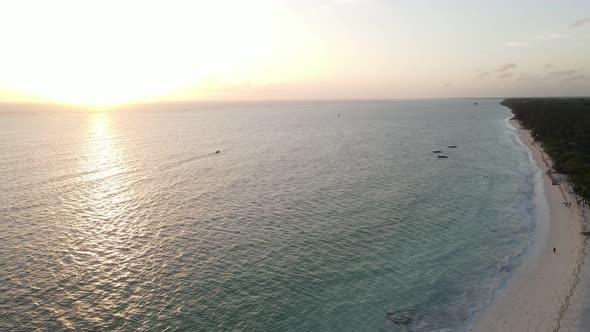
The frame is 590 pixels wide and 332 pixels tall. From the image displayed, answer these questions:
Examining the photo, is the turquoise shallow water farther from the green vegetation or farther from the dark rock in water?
the green vegetation

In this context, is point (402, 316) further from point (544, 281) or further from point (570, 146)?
point (570, 146)

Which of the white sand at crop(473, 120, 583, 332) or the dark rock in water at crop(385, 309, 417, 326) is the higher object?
the white sand at crop(473, 120, 583, 332)

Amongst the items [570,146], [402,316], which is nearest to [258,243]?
[402,316]


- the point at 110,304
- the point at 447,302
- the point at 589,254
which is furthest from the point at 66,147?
the point at 589,254

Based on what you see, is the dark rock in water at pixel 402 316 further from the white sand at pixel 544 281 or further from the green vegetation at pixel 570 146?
the green vegetation at pixel 570 146

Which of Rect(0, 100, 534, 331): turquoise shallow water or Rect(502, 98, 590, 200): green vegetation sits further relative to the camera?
Rect(502, 98, 590, 200): green vegetation

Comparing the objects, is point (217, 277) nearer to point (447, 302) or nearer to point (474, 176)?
point (447, 302)

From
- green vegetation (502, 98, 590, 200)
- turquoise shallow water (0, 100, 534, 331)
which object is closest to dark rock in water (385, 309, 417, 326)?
turquoise shallow water (0, 100, 534, 331)
